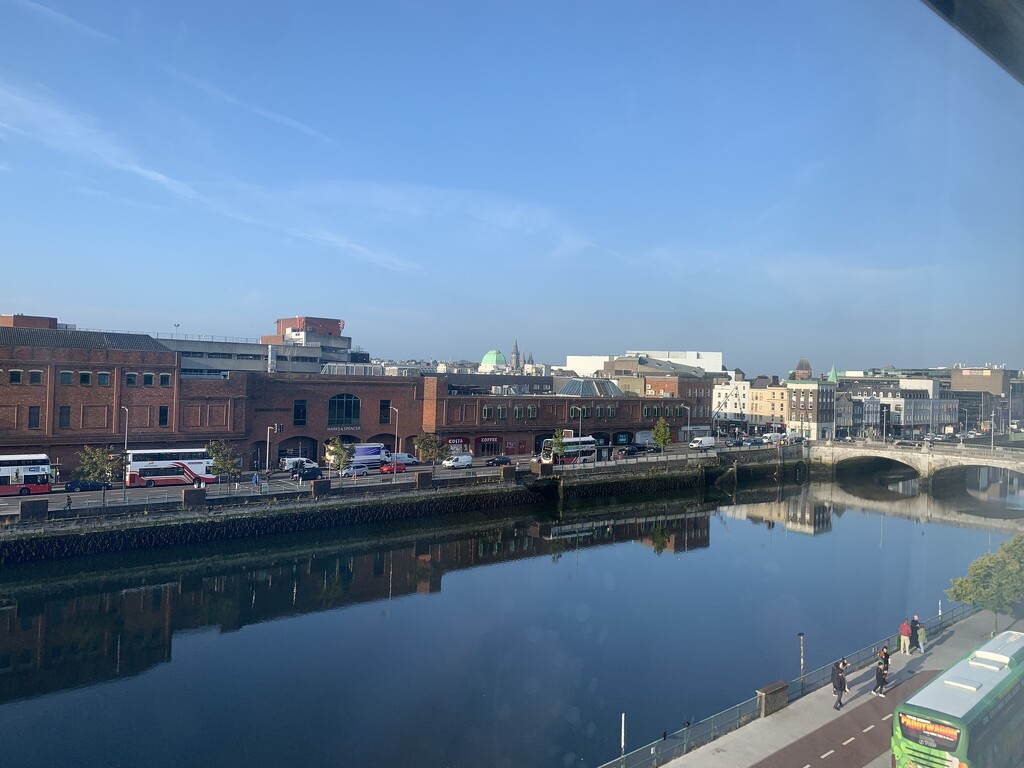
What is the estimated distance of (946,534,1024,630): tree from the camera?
29.3 feet

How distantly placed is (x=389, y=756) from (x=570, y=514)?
16748 mm

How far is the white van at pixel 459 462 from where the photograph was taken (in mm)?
26875

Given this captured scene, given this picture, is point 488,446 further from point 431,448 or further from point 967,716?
point 967,716

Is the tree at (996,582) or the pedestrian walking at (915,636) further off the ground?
the tree at (996,582)

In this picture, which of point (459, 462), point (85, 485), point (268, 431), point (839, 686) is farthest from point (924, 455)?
point (85, 485)

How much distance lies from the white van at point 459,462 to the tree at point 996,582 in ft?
61.0

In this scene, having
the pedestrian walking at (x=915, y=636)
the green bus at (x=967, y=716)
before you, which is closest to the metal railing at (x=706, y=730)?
the pedestrian walking at (x=915, y=636)

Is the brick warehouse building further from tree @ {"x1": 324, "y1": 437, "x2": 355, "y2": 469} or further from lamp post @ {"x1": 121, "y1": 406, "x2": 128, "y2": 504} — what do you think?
tree @ {"x1": 324, "y1": 437, "x2": 355, "y2": 469}

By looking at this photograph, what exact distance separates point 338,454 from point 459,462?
5415 mm

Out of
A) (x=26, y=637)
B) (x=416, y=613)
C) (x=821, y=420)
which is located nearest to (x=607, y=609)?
(x=416, y=613)

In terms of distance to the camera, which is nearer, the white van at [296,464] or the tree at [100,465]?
the tree at [100,465]

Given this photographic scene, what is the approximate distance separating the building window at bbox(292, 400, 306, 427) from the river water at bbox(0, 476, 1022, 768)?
769cm

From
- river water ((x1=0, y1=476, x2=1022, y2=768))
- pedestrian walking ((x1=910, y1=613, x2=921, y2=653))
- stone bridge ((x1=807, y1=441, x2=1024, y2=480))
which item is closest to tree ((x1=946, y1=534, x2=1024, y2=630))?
river water ((x1=0, y1=476, x2=1022, y2=768))

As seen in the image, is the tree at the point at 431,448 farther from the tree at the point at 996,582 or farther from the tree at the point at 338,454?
the tree at the point at 996,582
